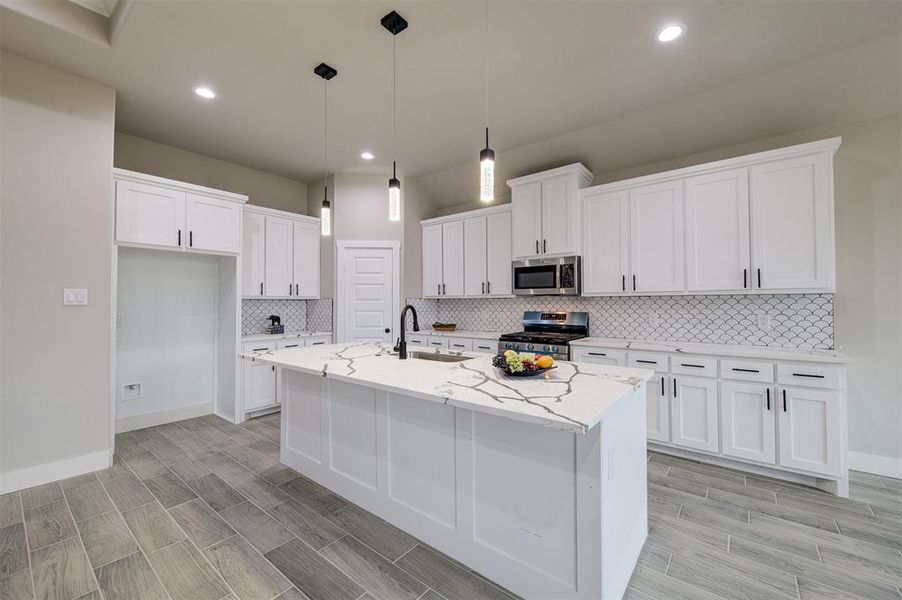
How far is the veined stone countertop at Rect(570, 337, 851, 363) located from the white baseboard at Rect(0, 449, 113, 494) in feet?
13.5

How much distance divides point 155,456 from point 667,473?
4246mm

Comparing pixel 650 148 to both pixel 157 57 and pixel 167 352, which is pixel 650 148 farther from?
pixel 167 352

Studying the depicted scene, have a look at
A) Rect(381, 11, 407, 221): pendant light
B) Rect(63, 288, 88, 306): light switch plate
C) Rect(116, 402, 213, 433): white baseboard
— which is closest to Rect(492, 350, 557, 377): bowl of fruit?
Rect(381, 11, 407, 221): pendant light

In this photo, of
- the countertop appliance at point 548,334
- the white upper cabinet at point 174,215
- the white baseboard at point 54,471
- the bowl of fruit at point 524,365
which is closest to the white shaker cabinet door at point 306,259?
the white upper cabinet at point 174,215

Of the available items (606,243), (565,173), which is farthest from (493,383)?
(565,173)

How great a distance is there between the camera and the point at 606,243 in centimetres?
378

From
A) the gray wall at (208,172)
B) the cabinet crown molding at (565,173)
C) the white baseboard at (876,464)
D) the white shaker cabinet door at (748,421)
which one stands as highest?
the gray wall at (208,172)

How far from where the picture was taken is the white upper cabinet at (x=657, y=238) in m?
3.37

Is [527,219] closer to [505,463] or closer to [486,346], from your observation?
[486,346]

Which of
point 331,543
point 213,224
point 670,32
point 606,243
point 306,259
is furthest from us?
point 306,259

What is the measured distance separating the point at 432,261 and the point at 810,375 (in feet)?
13.0

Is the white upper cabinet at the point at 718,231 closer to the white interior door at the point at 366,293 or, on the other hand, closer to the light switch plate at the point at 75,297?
the white interior door at the point at 366,293

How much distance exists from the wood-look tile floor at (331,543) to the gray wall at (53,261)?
0.41m

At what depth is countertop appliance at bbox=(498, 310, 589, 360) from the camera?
12.2 ft
